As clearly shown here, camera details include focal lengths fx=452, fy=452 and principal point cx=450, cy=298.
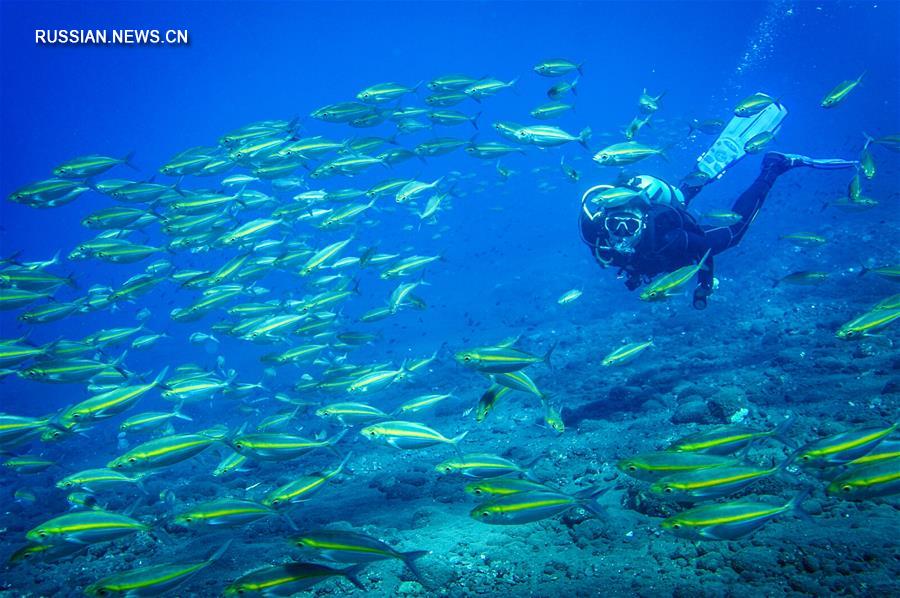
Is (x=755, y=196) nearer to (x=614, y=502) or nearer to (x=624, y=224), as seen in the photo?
(x=624, y=224)

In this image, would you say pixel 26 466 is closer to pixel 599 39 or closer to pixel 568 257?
pixel 568 257

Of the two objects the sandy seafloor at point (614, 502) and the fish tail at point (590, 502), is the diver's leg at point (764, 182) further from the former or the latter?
the fish tail at point (590, 502)

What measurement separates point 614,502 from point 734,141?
1204 centimetres

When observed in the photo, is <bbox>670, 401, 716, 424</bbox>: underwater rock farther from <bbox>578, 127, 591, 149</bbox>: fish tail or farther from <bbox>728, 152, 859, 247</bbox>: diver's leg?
<bbox>728, 152, 859, 247</bbox>: diver's leg

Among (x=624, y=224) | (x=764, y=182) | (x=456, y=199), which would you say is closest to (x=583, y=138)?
(x=624, y=224)

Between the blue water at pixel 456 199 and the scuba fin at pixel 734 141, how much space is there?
147 cm

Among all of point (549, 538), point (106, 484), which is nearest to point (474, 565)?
point (549, 538)

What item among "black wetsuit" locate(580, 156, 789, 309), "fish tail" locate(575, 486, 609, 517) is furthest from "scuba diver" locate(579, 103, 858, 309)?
"fish tail" locate(575, 486, 609, 517)

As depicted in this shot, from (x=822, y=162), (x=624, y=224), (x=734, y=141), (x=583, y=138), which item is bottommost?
(x=624, y=224)

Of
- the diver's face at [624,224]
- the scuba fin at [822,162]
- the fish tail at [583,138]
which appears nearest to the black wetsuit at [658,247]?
the diver's face at [624,224]

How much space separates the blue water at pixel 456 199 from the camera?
1159 centimetres

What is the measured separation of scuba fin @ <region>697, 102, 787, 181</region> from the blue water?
4.82ft

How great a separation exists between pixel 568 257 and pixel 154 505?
26.0 m

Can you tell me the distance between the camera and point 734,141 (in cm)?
1293
